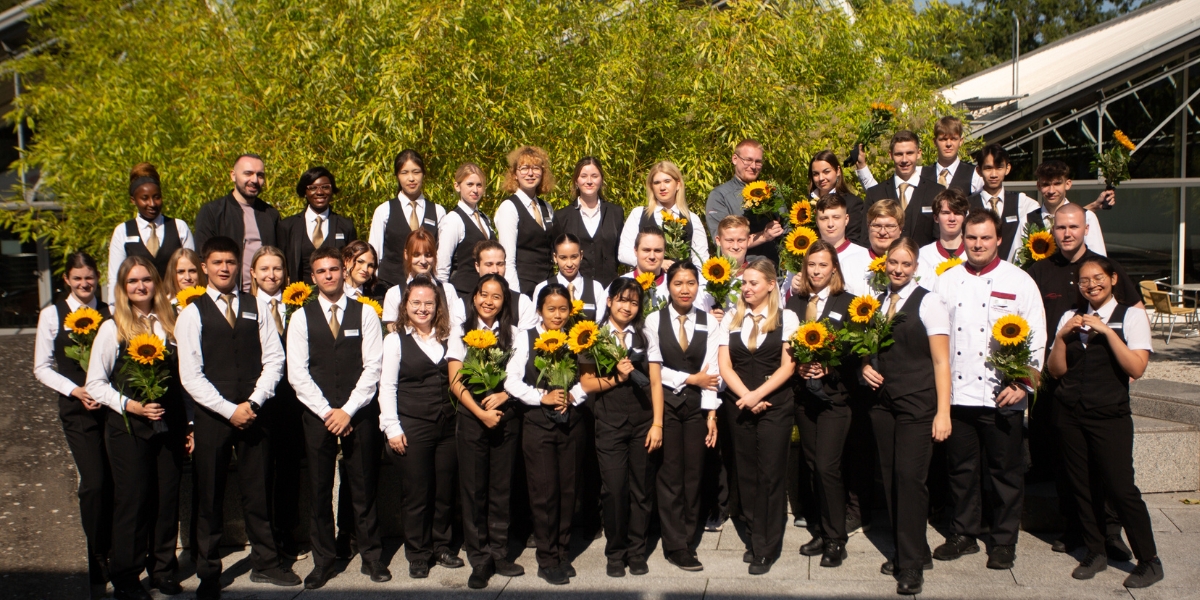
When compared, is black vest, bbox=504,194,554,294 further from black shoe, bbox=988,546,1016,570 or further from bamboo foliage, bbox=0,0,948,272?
black shoe, bbox=988,546,1016,570

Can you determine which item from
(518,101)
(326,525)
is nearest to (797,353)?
(326,525)

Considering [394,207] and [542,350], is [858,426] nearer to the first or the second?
[542,350]

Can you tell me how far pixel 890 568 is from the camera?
541 centimetres

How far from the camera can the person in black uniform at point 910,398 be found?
17.0 ft

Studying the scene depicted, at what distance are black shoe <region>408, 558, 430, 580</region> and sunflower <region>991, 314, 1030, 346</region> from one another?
3423 mm

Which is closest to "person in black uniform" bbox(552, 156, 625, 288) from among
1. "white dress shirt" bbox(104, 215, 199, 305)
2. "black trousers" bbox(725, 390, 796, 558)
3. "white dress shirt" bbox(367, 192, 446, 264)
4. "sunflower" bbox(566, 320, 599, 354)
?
"white dress shirt" bbox(367, 192, 446, 264)

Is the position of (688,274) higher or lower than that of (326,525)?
higher

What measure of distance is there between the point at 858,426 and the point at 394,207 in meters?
3.39

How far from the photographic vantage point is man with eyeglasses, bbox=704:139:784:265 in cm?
691

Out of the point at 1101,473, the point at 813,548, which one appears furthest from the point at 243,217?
the point at 1101,473

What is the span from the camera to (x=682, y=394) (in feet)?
18.1

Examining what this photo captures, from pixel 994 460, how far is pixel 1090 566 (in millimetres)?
744

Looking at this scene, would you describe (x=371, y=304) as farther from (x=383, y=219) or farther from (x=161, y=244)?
(x=161, y=244)

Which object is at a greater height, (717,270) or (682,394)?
(717,270)
